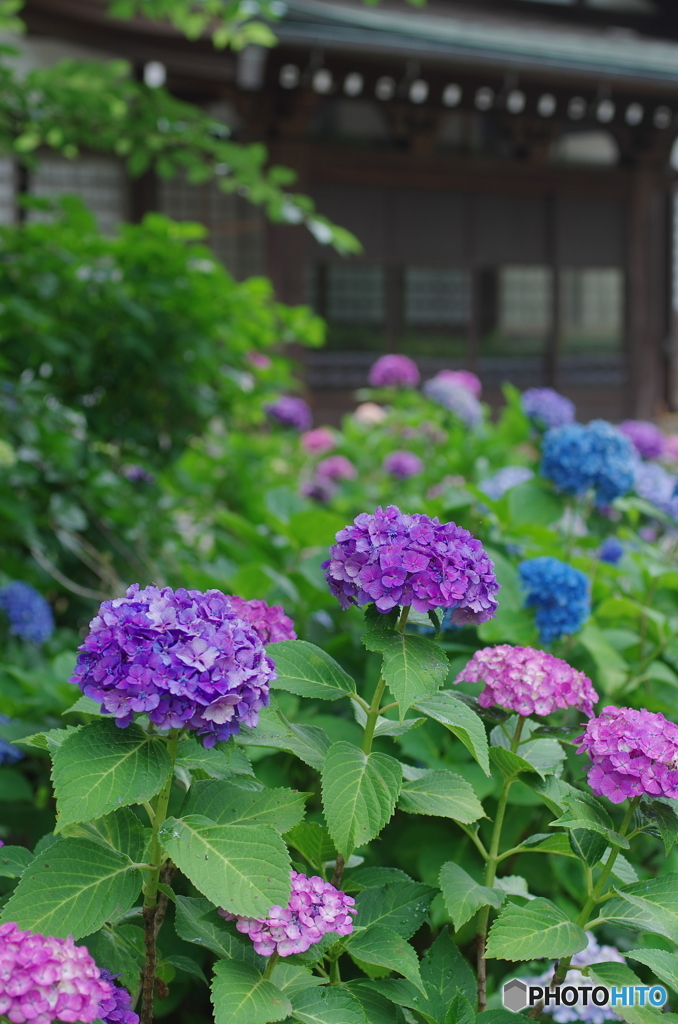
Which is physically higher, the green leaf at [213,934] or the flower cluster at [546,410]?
the green leaf at [213,934]

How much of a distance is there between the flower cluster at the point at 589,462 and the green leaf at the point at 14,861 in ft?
4.38

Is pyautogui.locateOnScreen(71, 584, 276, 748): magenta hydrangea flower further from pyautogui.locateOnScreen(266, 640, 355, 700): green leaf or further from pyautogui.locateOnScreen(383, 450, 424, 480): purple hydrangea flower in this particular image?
pyautogui.locateOnScreen(383, 450, 424, 480): purple hydrangea flower

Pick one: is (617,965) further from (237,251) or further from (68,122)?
(237,251)

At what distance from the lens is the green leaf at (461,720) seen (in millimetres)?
1056

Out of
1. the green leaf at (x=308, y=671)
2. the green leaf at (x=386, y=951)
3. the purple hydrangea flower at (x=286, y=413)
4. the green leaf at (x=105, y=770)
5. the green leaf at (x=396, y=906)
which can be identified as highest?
the green leaf at (x=105, y=770)

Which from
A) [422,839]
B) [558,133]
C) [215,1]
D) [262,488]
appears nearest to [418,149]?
[558,133]

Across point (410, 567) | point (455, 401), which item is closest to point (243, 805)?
point (410, 567)

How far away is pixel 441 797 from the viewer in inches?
43.9

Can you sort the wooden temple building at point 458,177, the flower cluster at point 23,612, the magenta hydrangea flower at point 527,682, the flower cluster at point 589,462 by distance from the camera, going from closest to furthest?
the magenta hydrangea flower at point 527,682
the flower cluster at point 589,462
the flower cluster at point 23,612
the wooden temple building at point 458,177

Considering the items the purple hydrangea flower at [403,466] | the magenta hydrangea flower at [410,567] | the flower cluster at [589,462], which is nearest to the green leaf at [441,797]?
A: the magenta hydrangea flower at [410,567]

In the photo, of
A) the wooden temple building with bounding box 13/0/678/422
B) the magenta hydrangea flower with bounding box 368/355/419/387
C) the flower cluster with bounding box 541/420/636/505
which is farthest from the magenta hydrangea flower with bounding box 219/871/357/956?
the wooden temple building with bounding box 13/0/678/422

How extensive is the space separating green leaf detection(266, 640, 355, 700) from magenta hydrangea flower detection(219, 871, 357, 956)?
0.64ft

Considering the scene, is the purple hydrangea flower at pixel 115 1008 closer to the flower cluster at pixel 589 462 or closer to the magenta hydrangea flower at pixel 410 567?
the magenta hydrangea flower at pixel 410 567

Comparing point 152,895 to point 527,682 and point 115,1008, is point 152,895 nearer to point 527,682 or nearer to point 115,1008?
point 115,1008
